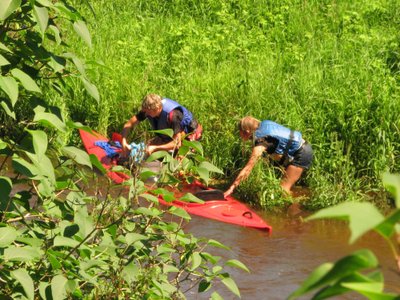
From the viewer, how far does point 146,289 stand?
125 inches

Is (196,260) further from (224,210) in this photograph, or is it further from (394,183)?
(224,210)

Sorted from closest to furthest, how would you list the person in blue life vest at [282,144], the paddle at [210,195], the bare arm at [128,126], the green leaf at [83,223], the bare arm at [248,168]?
the green leaf at [83,223] < the paddle at [210,195] < the bare arm at [248,168] < the person in blue life vest at [282,144] < the bare arm at [128,126]

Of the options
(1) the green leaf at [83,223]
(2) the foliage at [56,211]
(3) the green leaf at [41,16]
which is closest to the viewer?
(3) the green leaf at [41,16]

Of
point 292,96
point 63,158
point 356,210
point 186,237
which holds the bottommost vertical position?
point 292,96

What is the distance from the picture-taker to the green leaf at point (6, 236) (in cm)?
235

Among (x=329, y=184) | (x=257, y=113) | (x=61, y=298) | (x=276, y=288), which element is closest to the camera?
(x=61, y=298)

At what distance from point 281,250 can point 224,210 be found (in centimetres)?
87

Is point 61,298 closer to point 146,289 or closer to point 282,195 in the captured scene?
point 146,289

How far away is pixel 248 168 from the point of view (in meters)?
8.51

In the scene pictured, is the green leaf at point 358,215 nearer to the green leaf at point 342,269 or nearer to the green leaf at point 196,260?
the green leaf at point 342,269

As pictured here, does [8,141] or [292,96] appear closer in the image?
[8,141]

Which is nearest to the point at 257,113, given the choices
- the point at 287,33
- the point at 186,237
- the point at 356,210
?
the point at 287,33

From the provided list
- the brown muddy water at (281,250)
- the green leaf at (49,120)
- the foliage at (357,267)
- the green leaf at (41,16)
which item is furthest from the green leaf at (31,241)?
the brown muddy water at (281,250)

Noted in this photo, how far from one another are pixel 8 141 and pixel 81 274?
1.57 ft
